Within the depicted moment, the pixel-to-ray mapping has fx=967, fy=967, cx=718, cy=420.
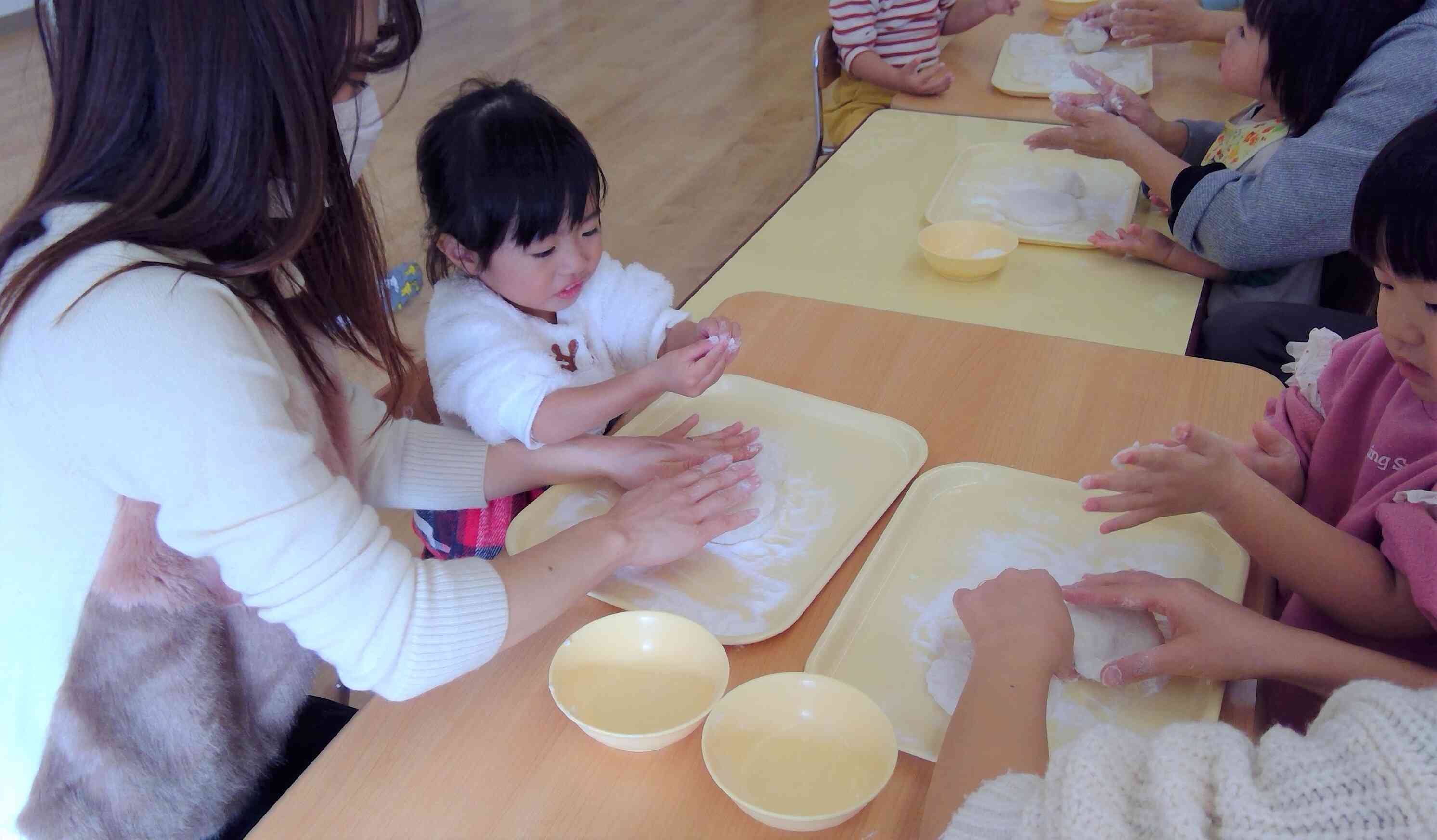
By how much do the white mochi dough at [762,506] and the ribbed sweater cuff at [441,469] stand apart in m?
0.34

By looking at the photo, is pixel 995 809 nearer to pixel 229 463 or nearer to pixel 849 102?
pixel 229 463

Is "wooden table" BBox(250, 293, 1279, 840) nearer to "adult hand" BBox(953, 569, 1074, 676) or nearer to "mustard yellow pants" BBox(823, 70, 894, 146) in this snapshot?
"adult hand" BBox(953, 569, 1074, 676)

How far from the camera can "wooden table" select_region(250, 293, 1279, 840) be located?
2.31 feet

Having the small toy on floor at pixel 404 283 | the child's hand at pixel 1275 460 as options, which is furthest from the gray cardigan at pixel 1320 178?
the small toy on floor at pixel 404 283

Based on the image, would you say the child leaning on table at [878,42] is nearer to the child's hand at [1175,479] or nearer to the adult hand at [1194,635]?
the child's hand at [1175,479]

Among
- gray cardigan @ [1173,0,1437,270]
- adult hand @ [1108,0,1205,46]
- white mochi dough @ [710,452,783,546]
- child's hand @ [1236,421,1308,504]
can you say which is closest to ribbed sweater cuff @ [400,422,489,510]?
white mochi dough @ [710,452,783,546]

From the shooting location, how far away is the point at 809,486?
1.04 m

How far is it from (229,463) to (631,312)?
73 centimetres

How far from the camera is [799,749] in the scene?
0.73 meters

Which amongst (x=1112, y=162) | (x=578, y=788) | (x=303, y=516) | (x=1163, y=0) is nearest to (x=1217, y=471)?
(x=578, y=788)

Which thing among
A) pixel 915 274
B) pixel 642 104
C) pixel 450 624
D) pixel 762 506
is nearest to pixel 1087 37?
pixel 915 274

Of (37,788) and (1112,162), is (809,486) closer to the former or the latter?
(37,788)

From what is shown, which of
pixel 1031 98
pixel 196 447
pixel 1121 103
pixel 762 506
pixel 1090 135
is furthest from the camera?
pixel 1031 98

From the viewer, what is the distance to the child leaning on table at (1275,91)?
1366mm
